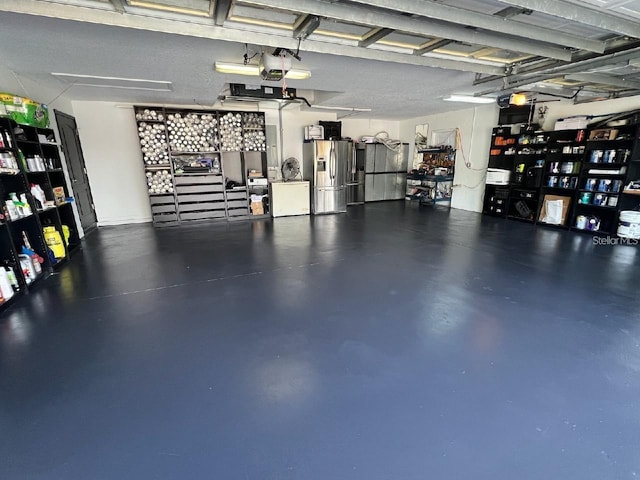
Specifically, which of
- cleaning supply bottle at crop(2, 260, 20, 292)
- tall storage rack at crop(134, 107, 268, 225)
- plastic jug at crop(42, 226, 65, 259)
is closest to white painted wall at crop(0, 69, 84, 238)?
plastic jug at crop(42, 226, 65, 259)

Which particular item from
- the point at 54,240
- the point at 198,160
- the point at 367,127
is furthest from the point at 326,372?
the point at 367,127

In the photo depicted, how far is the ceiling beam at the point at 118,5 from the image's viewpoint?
6.56 feet

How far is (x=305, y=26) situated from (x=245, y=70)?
1485mm

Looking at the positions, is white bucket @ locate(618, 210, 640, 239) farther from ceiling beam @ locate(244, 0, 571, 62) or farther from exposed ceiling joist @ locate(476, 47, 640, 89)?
ceiling beam @ locate(244, 0, 571, 62)

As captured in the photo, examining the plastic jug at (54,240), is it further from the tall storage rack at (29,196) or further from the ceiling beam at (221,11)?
the ceiling beam at (221,11)

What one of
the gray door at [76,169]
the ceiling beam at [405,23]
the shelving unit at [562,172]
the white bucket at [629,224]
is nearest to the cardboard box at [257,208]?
the gray door at [76,169]

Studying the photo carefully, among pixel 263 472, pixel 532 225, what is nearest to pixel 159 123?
pixel 263 472

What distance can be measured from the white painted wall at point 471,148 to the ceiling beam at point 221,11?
6443mm

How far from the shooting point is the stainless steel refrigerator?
23.6ft

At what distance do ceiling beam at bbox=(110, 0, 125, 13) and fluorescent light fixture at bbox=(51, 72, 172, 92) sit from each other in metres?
2.24

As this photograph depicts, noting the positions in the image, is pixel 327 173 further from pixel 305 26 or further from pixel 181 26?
pixel 181 26

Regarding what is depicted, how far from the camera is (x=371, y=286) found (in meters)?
3.35

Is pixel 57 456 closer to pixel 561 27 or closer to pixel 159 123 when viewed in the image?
pixel 561 27

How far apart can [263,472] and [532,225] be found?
21.7 ft
